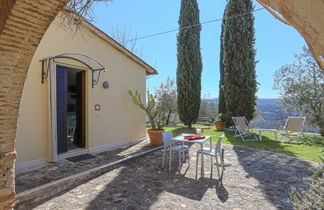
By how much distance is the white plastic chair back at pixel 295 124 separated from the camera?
7129 mm

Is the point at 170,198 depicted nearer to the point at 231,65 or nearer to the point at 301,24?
the point at 301,24

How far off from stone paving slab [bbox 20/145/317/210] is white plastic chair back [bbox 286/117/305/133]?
9.69 feet

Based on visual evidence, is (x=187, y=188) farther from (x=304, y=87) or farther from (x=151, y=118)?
(x=304, y=87)

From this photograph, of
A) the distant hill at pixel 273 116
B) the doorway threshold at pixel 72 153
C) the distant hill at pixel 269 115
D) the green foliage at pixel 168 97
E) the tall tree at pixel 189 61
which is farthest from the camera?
the green foliage at pixel 168 97

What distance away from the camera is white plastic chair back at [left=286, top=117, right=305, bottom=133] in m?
7.13

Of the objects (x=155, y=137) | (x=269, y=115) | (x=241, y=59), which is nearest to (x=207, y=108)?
(x=269, y=115)

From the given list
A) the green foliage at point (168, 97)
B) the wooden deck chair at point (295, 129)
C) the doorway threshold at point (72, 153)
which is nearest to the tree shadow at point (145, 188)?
the doorway threshold at point (72, 153)

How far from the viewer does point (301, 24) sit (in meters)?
0.88

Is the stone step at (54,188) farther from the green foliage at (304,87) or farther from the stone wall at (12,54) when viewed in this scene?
the green foliage at (304,87)

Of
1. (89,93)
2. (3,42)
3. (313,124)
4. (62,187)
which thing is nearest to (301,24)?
(3,42)

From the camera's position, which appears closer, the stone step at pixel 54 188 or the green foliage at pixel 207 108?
the stone step at pixel 54 188

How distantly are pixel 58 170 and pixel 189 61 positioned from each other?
986 centimetres

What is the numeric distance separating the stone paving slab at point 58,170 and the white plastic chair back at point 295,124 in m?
6.71

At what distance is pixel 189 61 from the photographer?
38.5 feet
